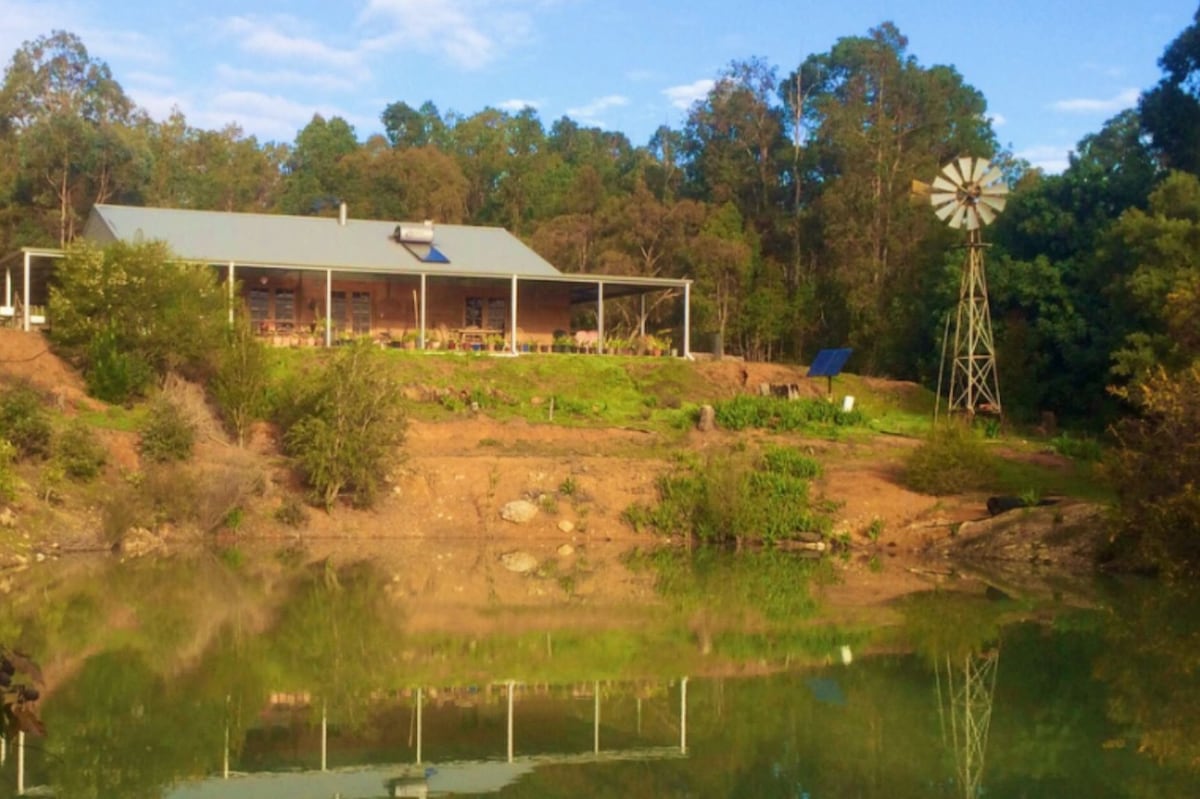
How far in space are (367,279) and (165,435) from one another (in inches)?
Answer: 512

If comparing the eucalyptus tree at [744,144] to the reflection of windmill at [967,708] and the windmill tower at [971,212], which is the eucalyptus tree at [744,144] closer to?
the windmill tower at [971,212]

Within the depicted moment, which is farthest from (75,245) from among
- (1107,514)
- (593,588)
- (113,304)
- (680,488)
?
(1107,514)

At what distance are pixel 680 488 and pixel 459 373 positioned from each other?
29.2 feet

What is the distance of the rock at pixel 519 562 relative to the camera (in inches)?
986

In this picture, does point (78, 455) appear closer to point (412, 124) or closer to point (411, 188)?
point (411, 188)

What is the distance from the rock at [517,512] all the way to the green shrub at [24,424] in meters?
9.40

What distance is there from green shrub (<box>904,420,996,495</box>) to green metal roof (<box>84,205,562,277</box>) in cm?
1453

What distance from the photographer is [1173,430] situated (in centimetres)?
2366

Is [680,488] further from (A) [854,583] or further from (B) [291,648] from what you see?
(B) [291,648]

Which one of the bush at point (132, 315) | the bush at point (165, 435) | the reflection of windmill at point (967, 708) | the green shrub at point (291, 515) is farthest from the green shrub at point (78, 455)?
the reflection of windmill at point (967, 708)

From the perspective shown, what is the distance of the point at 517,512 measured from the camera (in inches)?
1163

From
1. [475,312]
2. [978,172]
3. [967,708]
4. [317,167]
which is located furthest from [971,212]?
[317,167]

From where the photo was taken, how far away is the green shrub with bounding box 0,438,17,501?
24.8 m

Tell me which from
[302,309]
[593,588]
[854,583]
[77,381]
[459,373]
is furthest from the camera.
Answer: [302,309]
